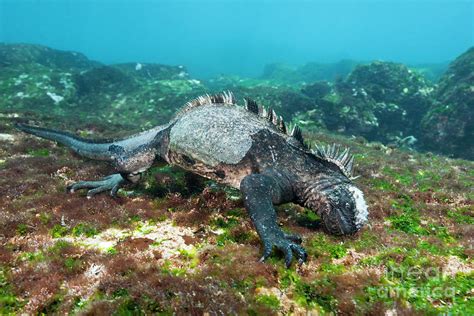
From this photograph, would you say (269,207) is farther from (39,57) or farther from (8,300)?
(39,57)

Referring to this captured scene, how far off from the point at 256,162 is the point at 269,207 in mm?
1143

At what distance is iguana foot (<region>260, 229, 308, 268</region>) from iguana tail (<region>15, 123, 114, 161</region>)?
16.7ft

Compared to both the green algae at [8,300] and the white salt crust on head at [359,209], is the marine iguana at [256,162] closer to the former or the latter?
the white salt crust on head at [359,209]

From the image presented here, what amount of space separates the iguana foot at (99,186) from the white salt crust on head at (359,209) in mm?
5040

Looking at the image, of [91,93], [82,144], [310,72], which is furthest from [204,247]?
[310,72]

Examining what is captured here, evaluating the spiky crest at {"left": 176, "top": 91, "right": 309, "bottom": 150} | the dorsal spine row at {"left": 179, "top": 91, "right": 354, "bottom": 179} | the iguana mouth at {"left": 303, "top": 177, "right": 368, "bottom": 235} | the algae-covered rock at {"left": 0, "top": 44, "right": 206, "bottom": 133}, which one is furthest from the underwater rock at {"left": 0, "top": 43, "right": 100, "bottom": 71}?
the iguana mouth at {"left": 303, "top": 177, "right": 368, "bottom": 235}

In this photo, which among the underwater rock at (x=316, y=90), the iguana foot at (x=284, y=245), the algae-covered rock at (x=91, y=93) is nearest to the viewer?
the iguana foot at (x=284, y=245)

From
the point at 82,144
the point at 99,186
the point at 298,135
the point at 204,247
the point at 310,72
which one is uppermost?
the point at 310,72

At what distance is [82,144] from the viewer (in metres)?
8.89

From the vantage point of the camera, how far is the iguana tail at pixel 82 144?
330 inches

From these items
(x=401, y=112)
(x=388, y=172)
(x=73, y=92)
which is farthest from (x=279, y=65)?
(x=388, y=172)

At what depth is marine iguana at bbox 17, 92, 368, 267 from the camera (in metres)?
5.43

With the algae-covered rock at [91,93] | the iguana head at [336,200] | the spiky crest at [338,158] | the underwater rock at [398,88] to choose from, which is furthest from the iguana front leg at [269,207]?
the underwater rock at [398,88]

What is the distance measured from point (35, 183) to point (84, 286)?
15.0 ft
